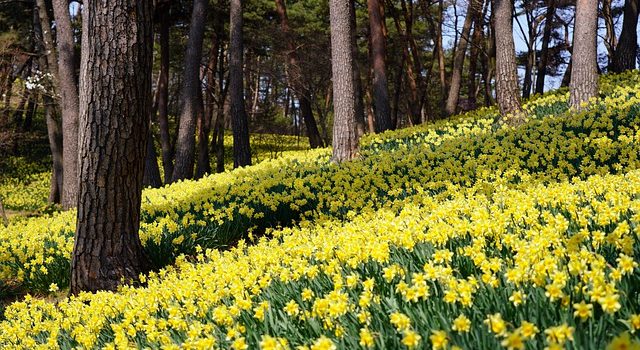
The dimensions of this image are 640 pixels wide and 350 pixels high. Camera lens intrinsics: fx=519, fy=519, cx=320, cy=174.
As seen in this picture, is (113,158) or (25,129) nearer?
(113,158)

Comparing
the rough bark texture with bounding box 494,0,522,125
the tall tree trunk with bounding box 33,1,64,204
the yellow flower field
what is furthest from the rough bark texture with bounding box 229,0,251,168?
the rough bark texture with bounding box 494,0,522,125

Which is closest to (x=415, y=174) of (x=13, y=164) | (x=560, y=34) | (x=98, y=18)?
(x=98, y=18)

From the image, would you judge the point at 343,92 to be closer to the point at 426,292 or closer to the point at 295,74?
the point at 426,292

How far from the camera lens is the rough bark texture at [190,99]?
1291 cm

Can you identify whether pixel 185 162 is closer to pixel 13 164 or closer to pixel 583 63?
pixel 583 63

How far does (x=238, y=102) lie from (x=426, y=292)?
1176 cm

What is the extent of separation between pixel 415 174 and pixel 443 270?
15.6ft

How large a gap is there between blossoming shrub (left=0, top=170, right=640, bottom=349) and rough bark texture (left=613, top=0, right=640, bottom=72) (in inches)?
508

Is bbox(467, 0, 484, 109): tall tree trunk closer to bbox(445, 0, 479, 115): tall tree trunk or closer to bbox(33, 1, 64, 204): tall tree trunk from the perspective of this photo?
bbox(445, 0, 479, 115): tall tree trunk

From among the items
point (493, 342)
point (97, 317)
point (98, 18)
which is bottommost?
point (97, 317)

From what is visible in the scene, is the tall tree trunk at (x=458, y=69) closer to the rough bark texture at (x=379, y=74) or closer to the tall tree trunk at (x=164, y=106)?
the rough bark texture at (x=379, y=74)

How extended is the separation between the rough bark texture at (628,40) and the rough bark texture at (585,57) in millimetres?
5828

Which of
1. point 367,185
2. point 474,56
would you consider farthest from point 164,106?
point 367,185

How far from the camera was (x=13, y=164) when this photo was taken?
25.9 meters
